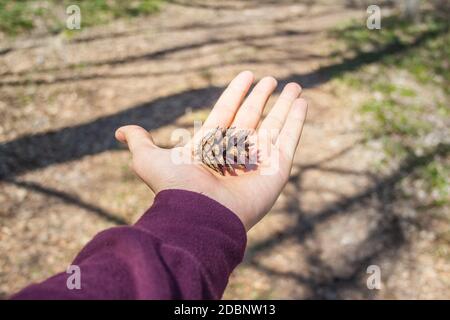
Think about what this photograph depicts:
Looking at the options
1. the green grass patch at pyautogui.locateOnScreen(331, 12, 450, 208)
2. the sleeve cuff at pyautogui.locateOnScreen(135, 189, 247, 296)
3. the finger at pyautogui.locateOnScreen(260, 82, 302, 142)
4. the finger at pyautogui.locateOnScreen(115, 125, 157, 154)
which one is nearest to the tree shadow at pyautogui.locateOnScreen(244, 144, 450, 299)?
the green grass patch at pyautogui.locateOnScreen(331, 12, 450, 208)

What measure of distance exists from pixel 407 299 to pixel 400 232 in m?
0.81

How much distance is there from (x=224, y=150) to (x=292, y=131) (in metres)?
0.72

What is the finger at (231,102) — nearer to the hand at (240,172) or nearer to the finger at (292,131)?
the hand at (240,172)

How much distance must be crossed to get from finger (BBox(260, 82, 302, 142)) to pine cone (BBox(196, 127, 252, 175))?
1.44 ft

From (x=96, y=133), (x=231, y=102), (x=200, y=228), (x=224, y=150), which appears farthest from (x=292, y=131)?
(x=96, y=133)

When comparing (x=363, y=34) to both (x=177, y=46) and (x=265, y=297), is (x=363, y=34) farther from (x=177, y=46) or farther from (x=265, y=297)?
(x=265, y=297)

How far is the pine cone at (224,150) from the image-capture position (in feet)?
9.20

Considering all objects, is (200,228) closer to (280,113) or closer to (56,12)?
(280,113)

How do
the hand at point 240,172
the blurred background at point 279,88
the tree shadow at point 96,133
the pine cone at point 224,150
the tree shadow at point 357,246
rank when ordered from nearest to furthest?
the hand at point 240,172
the pine cone at point 224,150
the tree shadow at point 357,246
the blurred background at point 279,88
the tree shadow at point 96,133

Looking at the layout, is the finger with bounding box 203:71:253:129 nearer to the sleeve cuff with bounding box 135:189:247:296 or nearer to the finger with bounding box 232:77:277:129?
the finger with bounding box 232:77:277:129

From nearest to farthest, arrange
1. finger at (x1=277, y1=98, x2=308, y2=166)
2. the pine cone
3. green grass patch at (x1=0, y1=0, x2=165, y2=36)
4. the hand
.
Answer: the hand, the pine cone, finger at (x1=277, y1=98, x2=308, y2=166), green grass patch at (x1=0, y1=0, x2=165, y2=36)

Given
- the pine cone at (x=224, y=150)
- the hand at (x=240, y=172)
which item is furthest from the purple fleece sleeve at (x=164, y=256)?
the pine cone at (x=224, y=150)

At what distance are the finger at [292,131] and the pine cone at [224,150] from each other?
1.09 ft

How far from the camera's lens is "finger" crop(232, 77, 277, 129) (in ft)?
11.0
